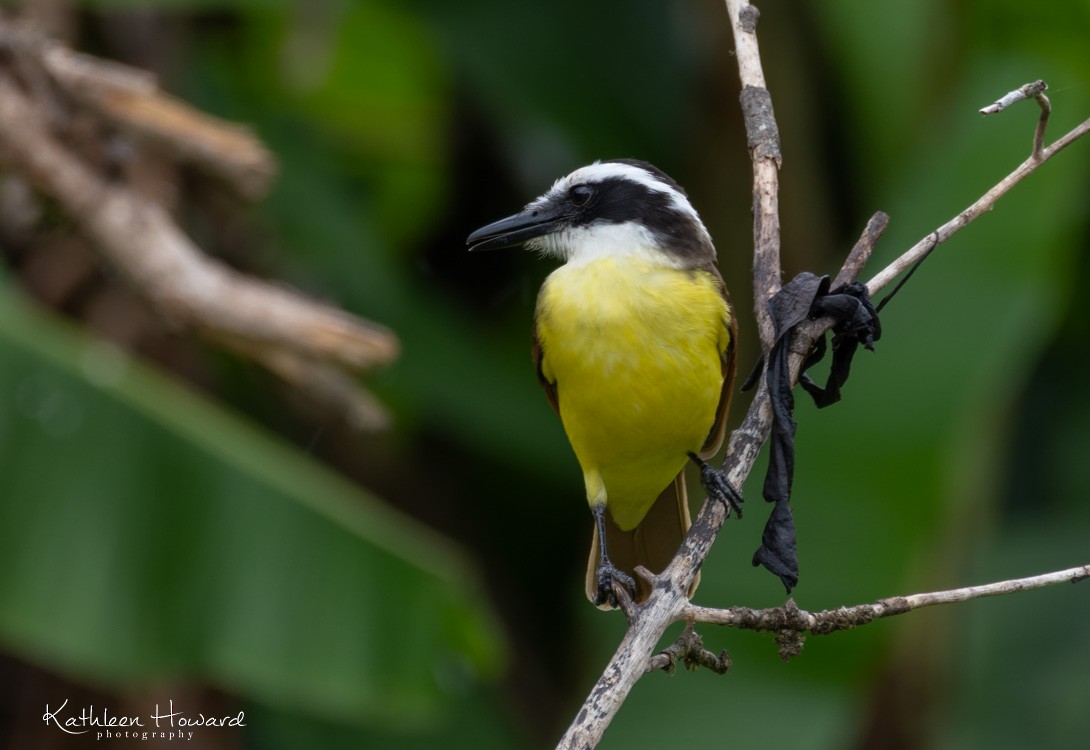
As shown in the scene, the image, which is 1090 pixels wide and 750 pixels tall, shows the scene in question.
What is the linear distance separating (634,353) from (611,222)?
42 cm

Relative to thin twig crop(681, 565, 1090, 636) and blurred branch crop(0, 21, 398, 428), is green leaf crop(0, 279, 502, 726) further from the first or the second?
thin twig crop(681, 565, 1090, 636)

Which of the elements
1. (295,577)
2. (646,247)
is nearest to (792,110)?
(646,247)

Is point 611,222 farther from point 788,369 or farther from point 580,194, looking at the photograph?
point 788,369

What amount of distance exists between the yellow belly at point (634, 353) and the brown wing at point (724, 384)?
37 mm

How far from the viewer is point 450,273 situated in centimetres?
650

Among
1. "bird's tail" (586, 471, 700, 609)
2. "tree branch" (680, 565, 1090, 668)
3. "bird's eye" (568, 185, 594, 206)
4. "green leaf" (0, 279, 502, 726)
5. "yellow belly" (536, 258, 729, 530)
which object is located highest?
"tree branch" (680, 565, 1090, 668)

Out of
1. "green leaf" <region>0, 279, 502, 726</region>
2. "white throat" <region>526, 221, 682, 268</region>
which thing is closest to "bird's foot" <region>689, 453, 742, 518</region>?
"white throat" <region>526, 221, 682, 268</region>

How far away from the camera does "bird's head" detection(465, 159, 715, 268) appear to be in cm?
338

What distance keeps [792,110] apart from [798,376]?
3429 mm

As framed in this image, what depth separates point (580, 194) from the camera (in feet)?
11.6

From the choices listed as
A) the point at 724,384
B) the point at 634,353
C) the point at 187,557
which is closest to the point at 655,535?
the point at 724,384

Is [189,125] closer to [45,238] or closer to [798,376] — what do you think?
[45,238]

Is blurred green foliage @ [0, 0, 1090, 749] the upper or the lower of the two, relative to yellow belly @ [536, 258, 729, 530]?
lower

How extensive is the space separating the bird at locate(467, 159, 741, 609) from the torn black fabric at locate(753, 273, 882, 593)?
65 cm
